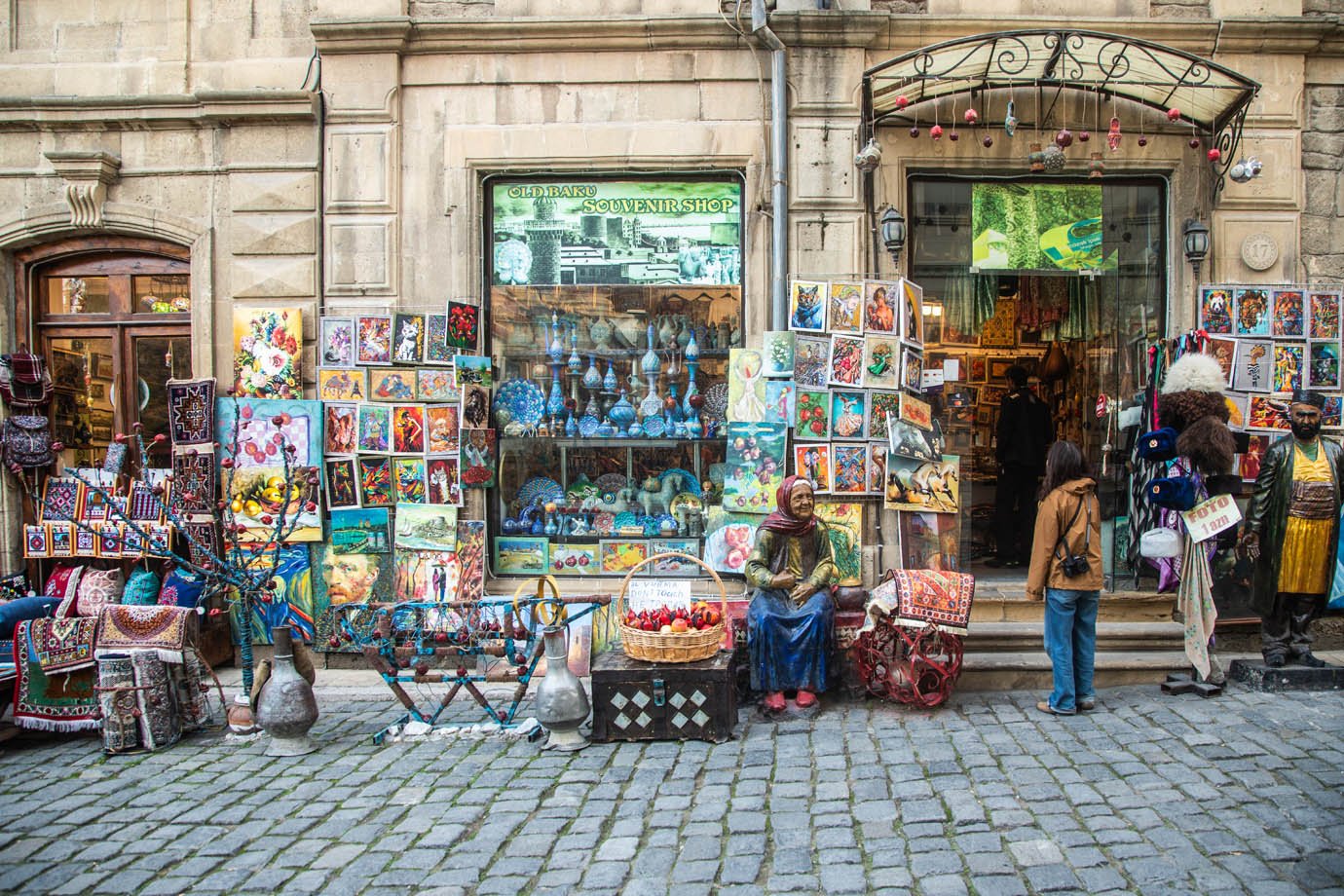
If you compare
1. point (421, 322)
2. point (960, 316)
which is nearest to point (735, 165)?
point (960, 316)

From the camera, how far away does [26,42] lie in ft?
25.5

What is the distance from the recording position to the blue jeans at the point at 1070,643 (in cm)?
565

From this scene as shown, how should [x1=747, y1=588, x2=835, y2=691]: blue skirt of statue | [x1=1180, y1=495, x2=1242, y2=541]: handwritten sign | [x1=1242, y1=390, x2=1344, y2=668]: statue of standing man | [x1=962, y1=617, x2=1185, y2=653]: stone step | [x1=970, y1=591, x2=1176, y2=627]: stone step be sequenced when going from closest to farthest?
1. [x1=747, y1=588, x2=835, y2=691]: blue skirt of statue
2. [x1=1180, y1=495, x2=1242, y2=541]: handwritten sign
3. [x1=1242, y1=390, x2=1344, y2=668]: statue of standing man
4. [x1=962, y1=617, x2=1185, y2=653]: stone step
5. [x1=970, y1=591, x2=1176, y2=627]: stone step

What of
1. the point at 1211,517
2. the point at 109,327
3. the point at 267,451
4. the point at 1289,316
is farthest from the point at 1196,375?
the point at 109,327

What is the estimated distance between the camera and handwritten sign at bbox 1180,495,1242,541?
Result: 5.91 meters

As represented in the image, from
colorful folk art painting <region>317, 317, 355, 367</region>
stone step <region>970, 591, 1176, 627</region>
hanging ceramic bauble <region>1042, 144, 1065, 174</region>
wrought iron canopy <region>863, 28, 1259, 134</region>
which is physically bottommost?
stone step <region>970, 591, 1176, 627</region>

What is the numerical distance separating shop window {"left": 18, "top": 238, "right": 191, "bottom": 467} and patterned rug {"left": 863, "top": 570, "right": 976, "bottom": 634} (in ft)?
20.5

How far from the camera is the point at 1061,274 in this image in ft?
24.7

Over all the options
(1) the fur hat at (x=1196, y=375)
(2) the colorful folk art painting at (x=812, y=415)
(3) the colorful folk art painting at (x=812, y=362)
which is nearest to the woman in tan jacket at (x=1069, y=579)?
(1) the fur hat at (x=1196, y=375)

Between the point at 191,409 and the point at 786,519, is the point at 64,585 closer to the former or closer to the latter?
the point at 191,409

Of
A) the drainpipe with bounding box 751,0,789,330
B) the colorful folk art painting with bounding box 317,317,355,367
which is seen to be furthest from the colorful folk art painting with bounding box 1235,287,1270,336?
the colorful folk art painting with bounding box 317,317,355,367

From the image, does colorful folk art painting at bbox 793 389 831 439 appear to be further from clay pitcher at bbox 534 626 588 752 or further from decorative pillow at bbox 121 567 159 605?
decorative pillow at bbox 121 567 159 605

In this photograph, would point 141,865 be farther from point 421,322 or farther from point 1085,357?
point 1085,357

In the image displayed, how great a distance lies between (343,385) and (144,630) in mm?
2528
